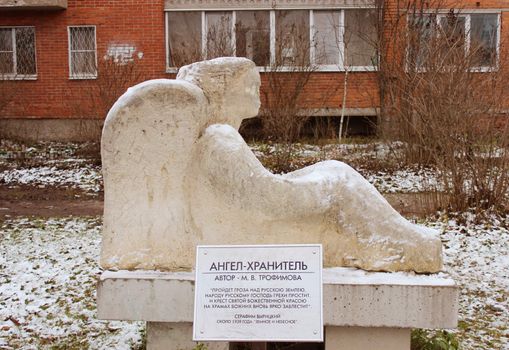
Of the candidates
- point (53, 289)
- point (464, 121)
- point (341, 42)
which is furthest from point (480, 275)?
point (341, 42)

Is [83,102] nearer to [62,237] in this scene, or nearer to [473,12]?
[62,237]

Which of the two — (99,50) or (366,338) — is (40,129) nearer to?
(99,50)

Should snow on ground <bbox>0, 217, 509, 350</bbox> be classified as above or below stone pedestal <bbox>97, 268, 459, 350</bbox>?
below

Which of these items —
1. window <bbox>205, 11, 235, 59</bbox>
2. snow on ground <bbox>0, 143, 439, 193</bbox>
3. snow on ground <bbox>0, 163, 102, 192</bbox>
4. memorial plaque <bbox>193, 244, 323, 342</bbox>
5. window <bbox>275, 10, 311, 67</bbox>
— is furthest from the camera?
window <bbox>275, 10, 311, 67</bbox>

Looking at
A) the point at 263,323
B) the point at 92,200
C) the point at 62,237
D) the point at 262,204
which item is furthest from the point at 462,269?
the point at 92,200

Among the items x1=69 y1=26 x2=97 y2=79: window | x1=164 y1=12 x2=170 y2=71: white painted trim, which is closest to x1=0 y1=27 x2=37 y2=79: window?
x1=69 y1=26 x2=97 y2=79: window

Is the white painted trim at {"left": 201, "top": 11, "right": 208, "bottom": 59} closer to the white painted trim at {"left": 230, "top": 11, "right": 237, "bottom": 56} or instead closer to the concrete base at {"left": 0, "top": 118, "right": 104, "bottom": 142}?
the white painted trim at {"left": 230, "top": 11, "right": 237, "bottom": 56}

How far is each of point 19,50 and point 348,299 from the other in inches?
547

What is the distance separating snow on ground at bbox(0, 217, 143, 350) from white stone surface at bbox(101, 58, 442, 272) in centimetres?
111

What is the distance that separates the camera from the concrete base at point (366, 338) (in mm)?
3244

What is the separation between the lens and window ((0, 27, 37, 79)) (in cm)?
1486

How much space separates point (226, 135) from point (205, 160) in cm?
18

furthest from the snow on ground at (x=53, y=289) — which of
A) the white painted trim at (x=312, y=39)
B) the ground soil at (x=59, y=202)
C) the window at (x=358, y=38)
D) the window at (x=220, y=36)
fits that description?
the window at (x=358, y=38)

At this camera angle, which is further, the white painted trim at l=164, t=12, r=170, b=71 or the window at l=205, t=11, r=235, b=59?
the white painted trim at l=164, t=12, r=170, b=71
